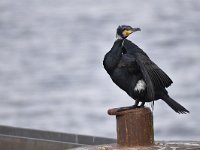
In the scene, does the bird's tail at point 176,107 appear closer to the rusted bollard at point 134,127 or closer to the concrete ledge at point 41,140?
the rusted bollard at point 134,127

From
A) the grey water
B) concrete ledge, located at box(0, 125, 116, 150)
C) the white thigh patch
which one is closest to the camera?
the white thigh patch

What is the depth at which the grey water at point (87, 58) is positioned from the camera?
27.1m

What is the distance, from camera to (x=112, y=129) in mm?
24391

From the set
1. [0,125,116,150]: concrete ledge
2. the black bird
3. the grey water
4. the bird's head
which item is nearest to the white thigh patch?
the black bird

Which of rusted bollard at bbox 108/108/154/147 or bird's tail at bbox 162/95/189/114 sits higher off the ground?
bird's tail at bbox 162/95/189/114

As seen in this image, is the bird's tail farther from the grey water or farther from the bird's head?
the grey water

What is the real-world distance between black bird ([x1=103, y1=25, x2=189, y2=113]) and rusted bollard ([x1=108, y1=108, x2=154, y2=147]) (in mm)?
66

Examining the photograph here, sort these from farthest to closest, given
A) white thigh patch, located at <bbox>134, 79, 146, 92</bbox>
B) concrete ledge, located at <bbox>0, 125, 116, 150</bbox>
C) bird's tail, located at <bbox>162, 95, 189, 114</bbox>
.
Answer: concrete ledge, located at <bbox>0, 125, 116, 150</bbox> < bird's tail, located at <bbox>162, 95, 189, 114</bbox> < white thigh patch, located at <bbox>134, 79, 146, 92</bbox>

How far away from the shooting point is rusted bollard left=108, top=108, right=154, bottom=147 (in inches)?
278

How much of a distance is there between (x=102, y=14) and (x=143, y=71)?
139 ft

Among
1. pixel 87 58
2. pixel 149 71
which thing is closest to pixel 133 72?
pixel 149 71

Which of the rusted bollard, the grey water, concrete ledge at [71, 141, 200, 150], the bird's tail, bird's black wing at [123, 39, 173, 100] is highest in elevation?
the grey water

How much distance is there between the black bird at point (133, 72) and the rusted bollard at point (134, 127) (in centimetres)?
7

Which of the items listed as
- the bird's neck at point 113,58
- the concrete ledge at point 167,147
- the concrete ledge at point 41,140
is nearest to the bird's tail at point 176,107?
the concrete ledge at point 167,147
